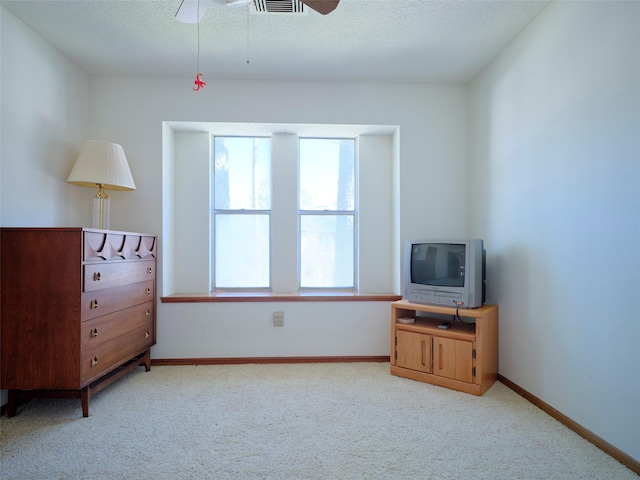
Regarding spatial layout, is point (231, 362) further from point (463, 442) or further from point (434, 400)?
point (463, 442)

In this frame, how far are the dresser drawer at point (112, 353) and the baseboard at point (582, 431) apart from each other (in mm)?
2768

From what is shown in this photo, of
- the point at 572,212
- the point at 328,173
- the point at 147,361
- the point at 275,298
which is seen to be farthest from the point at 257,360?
the point at 572,212

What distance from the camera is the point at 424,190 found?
Result: 313 cm

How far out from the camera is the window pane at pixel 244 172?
3381 millimetres

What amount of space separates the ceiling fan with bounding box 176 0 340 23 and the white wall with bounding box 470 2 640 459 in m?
1.39

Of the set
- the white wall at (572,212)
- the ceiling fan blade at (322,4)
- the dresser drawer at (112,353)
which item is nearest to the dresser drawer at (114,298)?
the dresser drawer at (112,353)

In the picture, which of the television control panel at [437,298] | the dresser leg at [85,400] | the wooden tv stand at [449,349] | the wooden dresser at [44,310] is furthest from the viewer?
the television control panel at [437,298]

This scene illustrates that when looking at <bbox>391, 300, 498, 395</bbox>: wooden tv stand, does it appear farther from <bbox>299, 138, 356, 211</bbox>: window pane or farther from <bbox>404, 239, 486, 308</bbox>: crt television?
<bbox>299, 138, 356, 211</bbox>: window pane

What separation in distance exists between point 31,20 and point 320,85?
2046mm

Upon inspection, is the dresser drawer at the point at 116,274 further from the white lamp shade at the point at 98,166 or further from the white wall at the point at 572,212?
the white wall at the point at 572,212

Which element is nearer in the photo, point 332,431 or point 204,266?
point 332,431

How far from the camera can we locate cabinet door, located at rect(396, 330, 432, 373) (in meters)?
2.59

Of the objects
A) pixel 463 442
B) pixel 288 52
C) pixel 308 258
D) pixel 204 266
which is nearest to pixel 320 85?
pixel 288 52

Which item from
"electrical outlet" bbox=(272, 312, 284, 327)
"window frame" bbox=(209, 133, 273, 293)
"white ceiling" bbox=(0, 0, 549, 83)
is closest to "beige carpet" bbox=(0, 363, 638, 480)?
"electrical outlet" bbox=(272, 312, 284, 327)
